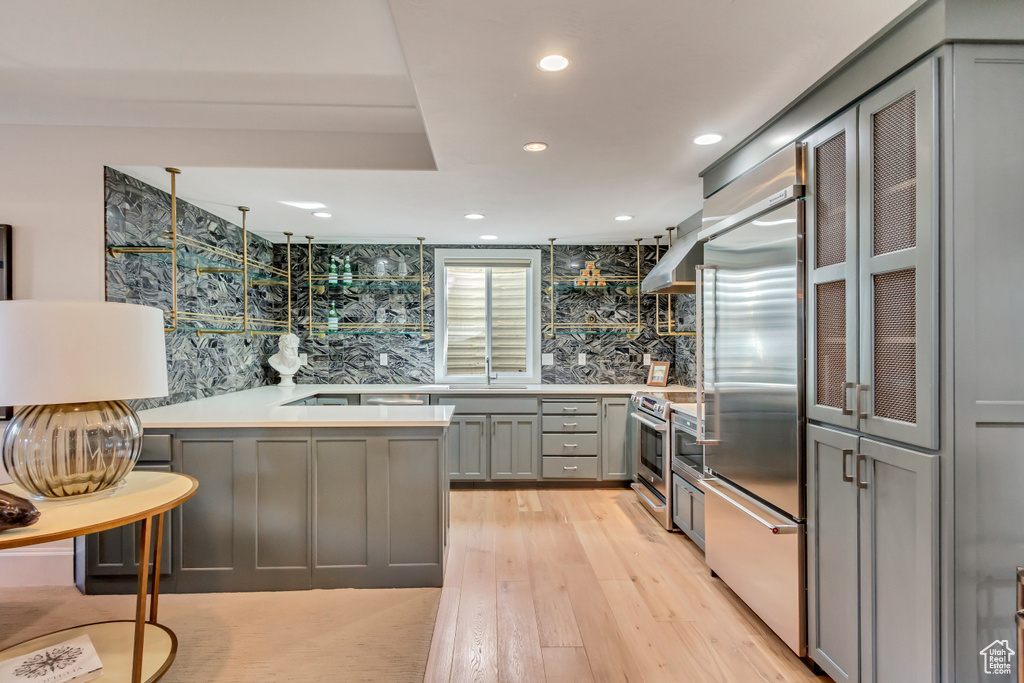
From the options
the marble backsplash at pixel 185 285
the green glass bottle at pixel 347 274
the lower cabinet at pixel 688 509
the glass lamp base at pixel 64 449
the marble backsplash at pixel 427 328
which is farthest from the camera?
the marble backsplash at pixel 427 328

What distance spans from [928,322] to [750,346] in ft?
2.89

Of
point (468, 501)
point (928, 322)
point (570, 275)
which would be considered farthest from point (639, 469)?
point (928, 322)

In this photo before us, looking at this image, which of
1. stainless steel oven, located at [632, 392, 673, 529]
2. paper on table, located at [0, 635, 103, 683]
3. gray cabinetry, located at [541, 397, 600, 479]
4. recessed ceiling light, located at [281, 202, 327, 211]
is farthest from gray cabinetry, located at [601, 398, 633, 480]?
paper on table, located at [0, 635, 103, 683]

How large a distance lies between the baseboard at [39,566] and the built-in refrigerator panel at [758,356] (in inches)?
133

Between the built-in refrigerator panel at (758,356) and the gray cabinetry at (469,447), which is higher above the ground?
the built-in refrigerator panel at (758,356)

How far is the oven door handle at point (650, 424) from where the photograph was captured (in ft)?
11.5

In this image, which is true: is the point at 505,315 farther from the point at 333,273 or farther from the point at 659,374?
the point at 333,273

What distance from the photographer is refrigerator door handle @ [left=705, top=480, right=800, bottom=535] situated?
2025 mm

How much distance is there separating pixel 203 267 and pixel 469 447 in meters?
2.42

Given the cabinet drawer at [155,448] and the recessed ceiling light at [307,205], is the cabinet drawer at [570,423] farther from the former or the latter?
the cabinet drawer at [155,448]

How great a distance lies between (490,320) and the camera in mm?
5082

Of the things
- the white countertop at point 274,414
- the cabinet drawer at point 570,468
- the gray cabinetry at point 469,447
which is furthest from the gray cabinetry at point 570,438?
the white countertop at point 274,414

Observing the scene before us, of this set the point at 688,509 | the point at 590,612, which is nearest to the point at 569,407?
the point at 688,509

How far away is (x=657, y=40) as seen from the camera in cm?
163
